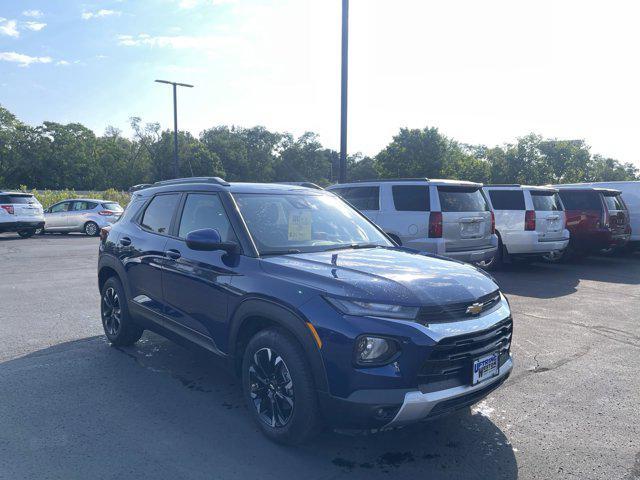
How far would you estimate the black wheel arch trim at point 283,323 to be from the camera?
3131mm

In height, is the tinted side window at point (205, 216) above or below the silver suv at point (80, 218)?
above

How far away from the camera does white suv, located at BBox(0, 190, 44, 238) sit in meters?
19.6

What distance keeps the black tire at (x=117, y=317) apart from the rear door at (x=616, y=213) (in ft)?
37.0

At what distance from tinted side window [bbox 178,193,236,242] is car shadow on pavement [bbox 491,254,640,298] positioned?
6414mm

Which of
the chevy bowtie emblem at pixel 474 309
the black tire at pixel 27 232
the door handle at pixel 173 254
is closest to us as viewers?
the chevy bowtie emblem at pixel 474 309

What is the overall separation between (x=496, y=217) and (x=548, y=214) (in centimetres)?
109

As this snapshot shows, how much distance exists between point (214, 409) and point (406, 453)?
5.16 ft

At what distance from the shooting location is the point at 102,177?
231 ft

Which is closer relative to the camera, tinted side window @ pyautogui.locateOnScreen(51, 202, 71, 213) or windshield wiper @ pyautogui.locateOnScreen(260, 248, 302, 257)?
windshield wiper @ pyautogui.locateOnScreen(260, 248, 302, 257)

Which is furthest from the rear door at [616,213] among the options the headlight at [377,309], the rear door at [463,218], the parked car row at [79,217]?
the parked car row at [79,217]

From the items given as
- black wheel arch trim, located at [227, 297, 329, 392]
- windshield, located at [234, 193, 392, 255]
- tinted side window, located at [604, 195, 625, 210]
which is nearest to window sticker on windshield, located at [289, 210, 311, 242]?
windshield, located at [234, 193, 392, 255]

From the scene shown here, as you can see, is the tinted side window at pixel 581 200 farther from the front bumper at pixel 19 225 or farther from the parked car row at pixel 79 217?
the front bumper at pixel 19 225

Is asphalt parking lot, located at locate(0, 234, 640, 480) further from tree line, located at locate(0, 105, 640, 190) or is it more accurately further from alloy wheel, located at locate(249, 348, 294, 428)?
tree line, located at locate(0, 105, 640, 190)

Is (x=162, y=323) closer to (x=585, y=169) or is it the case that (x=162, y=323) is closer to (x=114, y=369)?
(x=114, y=369)
